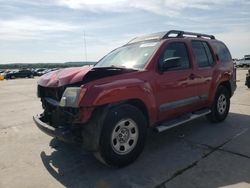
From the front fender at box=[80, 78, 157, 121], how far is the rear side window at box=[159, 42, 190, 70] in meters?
0.86

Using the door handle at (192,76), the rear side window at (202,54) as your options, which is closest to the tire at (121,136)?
the door handle at (192,76)

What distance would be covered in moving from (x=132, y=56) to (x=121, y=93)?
129 cm

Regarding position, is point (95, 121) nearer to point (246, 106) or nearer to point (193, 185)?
point (193, 185)

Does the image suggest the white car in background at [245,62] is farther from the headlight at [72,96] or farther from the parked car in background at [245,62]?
the headlight at [72,96]

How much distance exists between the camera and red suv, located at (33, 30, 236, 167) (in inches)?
147

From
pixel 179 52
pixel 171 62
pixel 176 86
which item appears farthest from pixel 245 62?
pixel 171 62

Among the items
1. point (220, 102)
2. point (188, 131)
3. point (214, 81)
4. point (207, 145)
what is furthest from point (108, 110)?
point (220, 102)

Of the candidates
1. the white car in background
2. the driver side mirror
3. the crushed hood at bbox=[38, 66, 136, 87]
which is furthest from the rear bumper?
the white car in background

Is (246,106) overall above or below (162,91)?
below

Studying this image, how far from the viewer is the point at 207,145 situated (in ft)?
15.9

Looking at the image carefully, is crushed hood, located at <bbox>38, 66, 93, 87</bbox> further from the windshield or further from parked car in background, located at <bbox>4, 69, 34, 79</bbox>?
parked car in background, located at <bbox>4, 69, 34, 79</bbox>

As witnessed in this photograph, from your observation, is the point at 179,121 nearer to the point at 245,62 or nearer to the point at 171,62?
the point at 171,62

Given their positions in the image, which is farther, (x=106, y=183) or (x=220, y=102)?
(x=220, y=102)

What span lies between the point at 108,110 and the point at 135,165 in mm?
965
